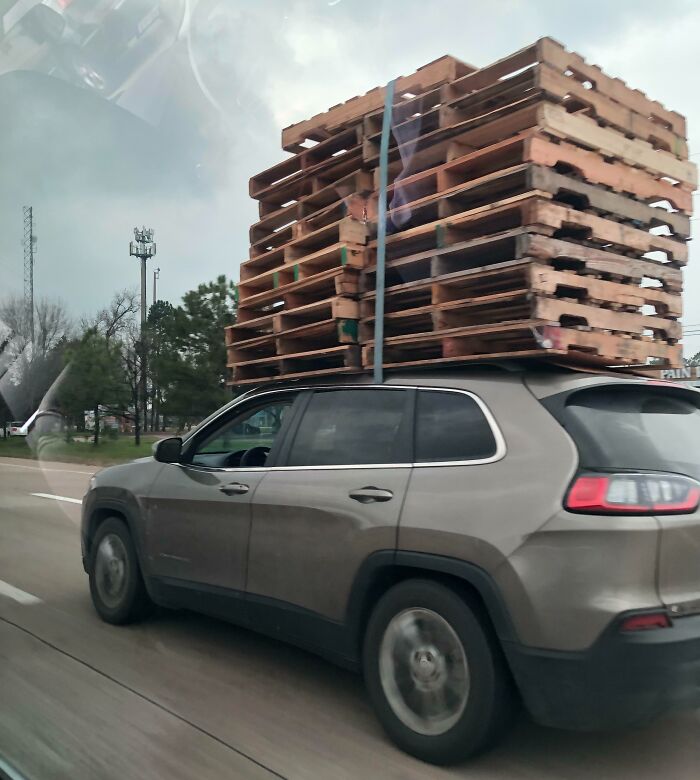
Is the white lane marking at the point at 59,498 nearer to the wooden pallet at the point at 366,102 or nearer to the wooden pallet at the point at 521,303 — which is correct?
the wooden pallet at the point at 366,102

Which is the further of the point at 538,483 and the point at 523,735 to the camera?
the point at 523,735

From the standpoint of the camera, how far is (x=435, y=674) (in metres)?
3.19

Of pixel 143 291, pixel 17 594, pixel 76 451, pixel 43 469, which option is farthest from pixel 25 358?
pixel 143 291

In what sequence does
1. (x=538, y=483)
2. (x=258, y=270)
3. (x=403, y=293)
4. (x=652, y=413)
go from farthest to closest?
1. (x=258, y=270)
2. (x=403, y=293)
3. (x=652, y=413)
4. (x=538, y=483)

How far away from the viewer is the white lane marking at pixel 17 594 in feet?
20.0

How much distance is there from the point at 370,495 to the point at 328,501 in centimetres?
27

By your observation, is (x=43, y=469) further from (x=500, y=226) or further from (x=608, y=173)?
(x=608, y=173)

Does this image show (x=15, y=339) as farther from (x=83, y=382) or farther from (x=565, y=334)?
(x=565, y=334)

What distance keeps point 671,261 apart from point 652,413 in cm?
162

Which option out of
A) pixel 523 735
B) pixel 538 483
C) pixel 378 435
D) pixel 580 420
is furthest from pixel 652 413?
pixel 523 735

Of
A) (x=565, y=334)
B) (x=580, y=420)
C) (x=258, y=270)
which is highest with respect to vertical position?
(x=258, y=270)

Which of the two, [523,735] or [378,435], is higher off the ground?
[378,435]

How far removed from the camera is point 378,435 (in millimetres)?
3770

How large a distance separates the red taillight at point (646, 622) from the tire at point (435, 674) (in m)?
0.54
